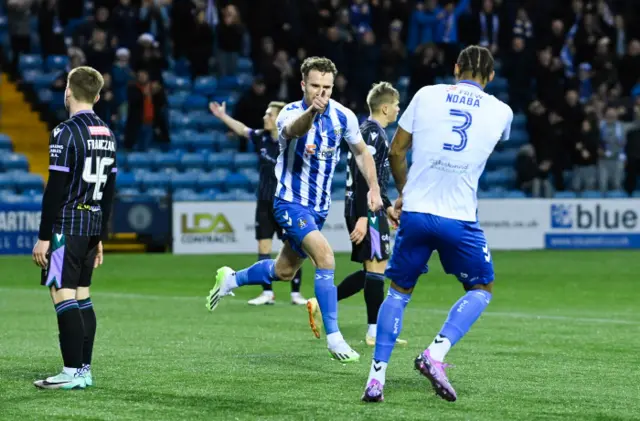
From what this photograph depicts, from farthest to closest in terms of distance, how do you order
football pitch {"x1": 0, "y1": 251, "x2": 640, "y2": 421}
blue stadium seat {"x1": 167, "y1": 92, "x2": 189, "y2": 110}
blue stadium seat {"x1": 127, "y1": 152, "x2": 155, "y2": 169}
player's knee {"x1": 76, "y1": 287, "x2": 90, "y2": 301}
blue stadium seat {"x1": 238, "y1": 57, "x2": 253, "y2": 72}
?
blue stadium seat {"x1": 238, "y1": 57, "x2": 253, "y2": 72} < blue stadium seat {"x1": 167, "y1": 92, "x2": 189, "y2": 110} < blue stadium seat {"x1": 127, "y1": 152, "x2": 155, "y2": 169} < player's knee {"x1": 76, "y1": 287, "x2": 90, "y2": 301} < football pitch {"x1": 0, "y1": 251, "x2": 640, "y2": 421}

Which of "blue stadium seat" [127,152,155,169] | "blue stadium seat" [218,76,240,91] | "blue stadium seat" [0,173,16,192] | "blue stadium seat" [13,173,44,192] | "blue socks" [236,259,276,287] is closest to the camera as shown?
"blue socks" [236,259,276,287]

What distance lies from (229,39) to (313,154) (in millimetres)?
17619

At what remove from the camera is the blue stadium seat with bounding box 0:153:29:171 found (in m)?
25.1

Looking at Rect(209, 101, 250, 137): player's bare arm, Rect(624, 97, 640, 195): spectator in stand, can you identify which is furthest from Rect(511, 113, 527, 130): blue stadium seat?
Rect(209, 101, 250, 137): player's bare arm

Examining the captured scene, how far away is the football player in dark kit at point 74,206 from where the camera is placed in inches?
295

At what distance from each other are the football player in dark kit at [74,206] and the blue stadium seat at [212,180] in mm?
17788

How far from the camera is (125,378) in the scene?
8203mm

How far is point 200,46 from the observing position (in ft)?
86.8

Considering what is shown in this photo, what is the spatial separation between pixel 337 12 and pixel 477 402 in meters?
20.7

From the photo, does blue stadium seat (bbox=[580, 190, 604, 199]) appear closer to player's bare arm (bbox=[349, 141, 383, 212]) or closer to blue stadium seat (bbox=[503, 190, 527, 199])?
blue stadium seat (bbox=[503, 190, 527, 199])

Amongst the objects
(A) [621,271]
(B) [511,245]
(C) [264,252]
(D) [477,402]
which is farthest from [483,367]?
(B) [511,245]

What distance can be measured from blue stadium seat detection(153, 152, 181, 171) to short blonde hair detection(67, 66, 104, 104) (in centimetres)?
1808

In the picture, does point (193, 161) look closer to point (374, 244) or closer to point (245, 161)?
point (245, 161)

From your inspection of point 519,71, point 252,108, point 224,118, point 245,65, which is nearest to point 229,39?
point 245,65
